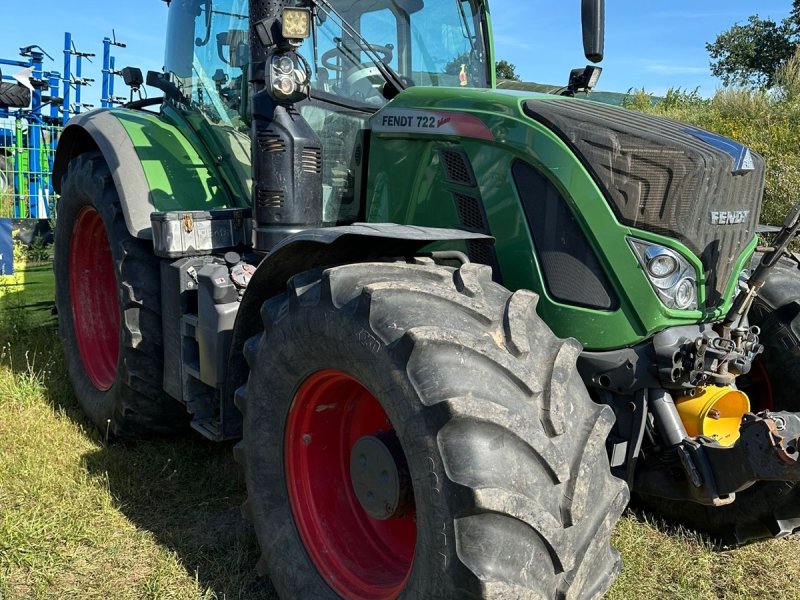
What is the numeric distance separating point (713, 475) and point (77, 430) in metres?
3.35

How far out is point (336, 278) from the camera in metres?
2.28

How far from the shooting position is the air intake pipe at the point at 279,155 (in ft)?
9.50

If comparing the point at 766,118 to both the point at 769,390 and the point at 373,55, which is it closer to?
the point at 769,390

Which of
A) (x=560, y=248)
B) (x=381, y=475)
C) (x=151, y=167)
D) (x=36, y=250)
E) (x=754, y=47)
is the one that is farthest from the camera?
(x=754, y=47)

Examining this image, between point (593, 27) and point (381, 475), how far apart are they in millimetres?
1791

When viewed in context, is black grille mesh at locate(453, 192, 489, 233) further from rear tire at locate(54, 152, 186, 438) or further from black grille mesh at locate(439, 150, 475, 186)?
rear tire at locate(54, 152, 186, 438)

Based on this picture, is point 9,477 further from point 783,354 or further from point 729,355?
point 783,354

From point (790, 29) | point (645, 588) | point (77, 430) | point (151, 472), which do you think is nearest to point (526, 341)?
point (645, 588)

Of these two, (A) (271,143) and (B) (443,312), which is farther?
(A) (271,143)

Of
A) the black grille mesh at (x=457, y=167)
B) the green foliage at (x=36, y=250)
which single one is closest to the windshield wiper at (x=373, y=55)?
the black grille mesh at (x=457, y=167)

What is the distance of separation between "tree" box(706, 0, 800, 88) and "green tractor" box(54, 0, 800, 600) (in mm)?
24574

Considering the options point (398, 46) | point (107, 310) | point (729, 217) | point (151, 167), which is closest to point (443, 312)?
point (729, 217)

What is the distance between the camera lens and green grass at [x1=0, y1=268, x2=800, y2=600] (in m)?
2.80

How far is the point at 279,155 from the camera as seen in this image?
2916mm
